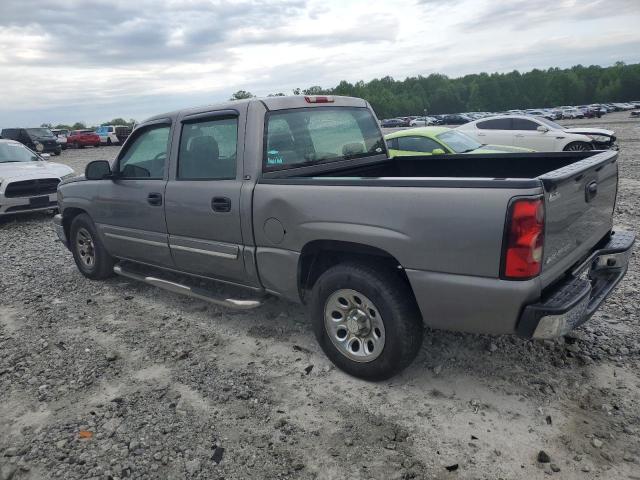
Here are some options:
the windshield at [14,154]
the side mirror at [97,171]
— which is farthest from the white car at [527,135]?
the side mirror at [97,171]

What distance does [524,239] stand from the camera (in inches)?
101

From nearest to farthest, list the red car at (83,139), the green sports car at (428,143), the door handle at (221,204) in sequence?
the door handle at (221,204) < the green sports car at (428,143) < the red car at (83,139)

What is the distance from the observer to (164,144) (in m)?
4.62

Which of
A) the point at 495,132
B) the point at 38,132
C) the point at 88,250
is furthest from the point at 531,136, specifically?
the point at 38,132

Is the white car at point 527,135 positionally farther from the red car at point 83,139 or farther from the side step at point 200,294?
the red car at point 83,139

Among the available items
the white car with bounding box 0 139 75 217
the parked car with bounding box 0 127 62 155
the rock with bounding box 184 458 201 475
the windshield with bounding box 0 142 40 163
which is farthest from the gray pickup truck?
the parked car with bounding box 0 127 62 155

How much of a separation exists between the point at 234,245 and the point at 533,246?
2.23 meters

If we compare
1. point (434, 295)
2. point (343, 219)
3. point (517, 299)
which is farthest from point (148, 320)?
point (517, 299)

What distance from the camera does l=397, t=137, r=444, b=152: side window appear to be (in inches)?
395

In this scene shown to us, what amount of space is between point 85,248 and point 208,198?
2660mm

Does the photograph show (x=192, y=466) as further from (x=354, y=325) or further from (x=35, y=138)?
(x=35, y=138)

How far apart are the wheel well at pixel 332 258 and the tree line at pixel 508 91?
345 ft

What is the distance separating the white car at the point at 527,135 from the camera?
14266mm

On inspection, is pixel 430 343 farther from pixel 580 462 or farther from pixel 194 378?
pixel 194 378
